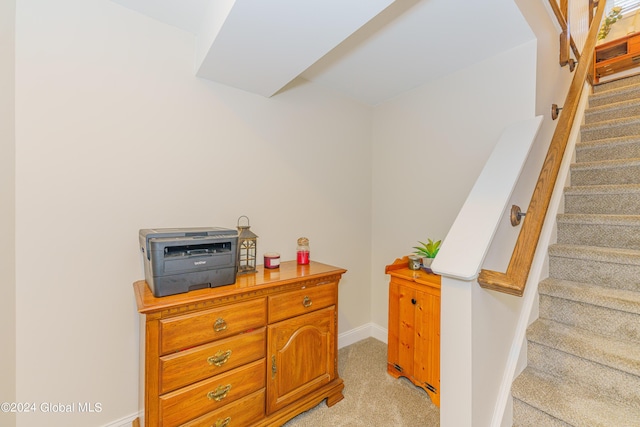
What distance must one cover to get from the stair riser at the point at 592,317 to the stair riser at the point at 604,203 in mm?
800

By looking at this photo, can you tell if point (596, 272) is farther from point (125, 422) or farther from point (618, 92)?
point (125, 422)

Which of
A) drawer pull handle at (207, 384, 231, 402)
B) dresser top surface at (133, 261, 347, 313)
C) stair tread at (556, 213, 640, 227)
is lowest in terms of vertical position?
drawer pull handle at (207, 384, 231, 402)

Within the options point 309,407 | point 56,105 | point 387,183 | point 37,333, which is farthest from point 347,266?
point 56,105

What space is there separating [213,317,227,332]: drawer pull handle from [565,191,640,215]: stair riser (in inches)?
93.1

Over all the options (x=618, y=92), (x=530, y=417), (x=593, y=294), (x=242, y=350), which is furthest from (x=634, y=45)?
(x=242, y=350)

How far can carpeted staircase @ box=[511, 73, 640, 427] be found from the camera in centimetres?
109

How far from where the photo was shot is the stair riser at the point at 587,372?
1075mm

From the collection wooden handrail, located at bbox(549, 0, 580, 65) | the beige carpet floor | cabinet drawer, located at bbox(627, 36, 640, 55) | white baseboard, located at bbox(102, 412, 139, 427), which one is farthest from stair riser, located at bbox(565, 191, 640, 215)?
white baseboard, located at bbox(102, 412, 139, 427)

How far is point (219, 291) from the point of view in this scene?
1329mm

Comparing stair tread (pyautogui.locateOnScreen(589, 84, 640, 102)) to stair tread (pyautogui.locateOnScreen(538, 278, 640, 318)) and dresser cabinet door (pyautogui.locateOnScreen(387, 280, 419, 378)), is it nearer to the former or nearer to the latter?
stair tread (pyautogui.locateOnScreen(538, 278, 640, 318))

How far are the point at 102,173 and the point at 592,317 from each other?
102 inches

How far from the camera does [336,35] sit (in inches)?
51.9

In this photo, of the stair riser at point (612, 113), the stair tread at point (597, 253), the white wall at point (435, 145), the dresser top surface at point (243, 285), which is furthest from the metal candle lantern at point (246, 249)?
the stair riser at point (612, 113)

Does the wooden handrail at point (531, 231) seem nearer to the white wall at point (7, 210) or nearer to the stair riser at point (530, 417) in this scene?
the stair riser at point (530, 417)
